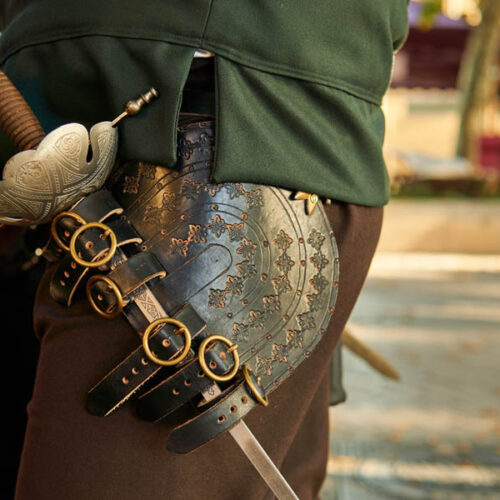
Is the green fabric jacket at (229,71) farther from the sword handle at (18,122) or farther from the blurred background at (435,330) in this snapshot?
the blurred background at (435,330)

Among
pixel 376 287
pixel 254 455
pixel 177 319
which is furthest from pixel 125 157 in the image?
pixel 376 287

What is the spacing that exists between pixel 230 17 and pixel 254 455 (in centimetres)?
65

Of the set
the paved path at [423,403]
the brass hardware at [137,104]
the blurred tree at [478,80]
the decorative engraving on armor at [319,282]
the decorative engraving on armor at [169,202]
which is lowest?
the blurred tree at [478,80]

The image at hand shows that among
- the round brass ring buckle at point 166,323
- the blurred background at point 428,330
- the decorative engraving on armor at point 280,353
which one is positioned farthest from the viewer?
the blurred background at point 428,330

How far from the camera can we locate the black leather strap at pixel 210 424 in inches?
44.4

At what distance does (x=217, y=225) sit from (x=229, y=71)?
0.74 feet

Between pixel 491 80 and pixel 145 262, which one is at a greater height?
pixel 145 262

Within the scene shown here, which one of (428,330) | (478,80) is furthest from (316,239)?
Result: (478,80)

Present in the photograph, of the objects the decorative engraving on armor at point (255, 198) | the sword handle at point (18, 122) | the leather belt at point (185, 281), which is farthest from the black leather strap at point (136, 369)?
the sword handle at point (18, 122)

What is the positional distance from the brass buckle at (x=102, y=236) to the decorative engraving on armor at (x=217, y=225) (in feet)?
0.47

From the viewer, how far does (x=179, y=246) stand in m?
1.16

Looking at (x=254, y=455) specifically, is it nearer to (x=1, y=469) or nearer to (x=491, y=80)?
(x=1, y=469)

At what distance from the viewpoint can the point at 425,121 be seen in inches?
706

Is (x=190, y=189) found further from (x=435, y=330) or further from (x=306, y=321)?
(x=435, y=330)
